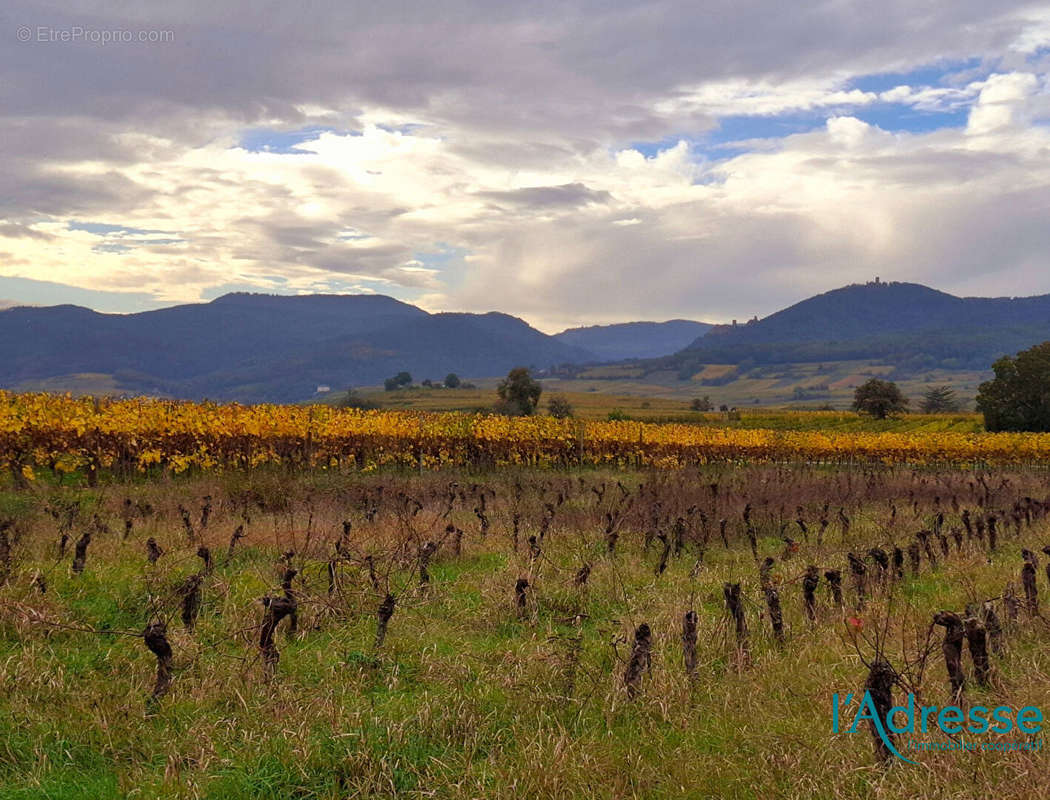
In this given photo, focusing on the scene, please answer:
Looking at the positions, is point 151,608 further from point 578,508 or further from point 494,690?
point 578,508

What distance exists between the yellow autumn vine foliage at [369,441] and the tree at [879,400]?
24437 mm

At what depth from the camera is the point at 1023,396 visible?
5694cm

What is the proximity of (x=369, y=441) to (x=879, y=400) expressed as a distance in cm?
5499

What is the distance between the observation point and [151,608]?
954 centimetres

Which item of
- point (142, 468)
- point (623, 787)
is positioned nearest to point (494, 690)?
point (623, 787)

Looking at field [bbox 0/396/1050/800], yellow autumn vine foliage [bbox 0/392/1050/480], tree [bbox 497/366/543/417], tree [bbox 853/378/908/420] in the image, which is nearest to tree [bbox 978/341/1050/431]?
tree [bbox 853/378/908/420]

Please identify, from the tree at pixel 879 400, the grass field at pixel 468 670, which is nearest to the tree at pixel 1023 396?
the tree at pixel 879 400

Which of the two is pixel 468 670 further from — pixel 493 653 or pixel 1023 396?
pixel 1023 396

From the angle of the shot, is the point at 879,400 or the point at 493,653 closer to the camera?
the point at 493,653

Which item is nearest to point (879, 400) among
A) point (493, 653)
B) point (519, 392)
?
point (519, 392)

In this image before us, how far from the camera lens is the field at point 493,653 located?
5711mm

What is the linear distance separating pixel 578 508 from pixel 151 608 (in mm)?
11155

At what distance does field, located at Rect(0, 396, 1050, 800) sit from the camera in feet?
18.7

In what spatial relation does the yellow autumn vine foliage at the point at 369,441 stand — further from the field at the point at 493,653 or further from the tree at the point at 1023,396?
the tree at the point at 1023,396
